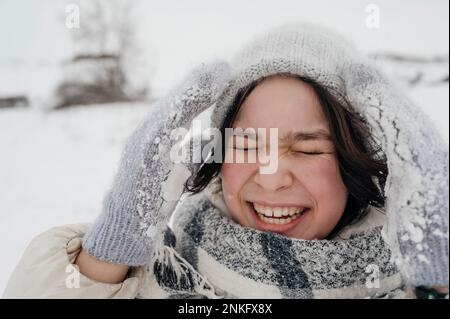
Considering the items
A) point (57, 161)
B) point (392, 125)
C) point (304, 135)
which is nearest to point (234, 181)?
point (304, 135)

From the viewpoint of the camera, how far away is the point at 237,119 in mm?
1168

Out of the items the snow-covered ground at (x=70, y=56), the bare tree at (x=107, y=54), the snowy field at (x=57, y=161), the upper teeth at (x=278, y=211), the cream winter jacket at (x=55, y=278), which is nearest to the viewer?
the cream winter jacket at (x=55, y=278)

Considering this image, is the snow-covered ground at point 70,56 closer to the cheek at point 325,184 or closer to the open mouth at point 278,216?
the open mouth at point 278,216

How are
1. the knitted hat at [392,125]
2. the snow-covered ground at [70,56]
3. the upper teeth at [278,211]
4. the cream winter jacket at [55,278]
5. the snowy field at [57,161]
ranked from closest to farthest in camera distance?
the knitted hat at [392,125], the cream winter jacket at [55,278], the upper teeth at [278,211], the snowy field at [57,161], the snow-covered ground at [70,56]

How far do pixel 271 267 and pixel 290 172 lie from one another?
238mm

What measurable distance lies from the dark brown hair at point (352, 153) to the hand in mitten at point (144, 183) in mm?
155

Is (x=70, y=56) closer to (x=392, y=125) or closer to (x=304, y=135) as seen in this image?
(x=304, y=135)

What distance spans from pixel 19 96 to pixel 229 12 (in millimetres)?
2231

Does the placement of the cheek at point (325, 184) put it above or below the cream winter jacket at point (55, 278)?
above

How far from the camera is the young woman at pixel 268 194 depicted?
103 centimetres

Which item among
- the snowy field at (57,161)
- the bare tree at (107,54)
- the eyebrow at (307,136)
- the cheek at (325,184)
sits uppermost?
the bare tree at (107,54)

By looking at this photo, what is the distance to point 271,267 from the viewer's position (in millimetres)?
1081

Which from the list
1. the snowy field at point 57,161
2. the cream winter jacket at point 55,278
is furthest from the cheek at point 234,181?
the snowy field at point 57,161

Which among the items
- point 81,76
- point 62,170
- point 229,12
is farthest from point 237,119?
point 81,76
